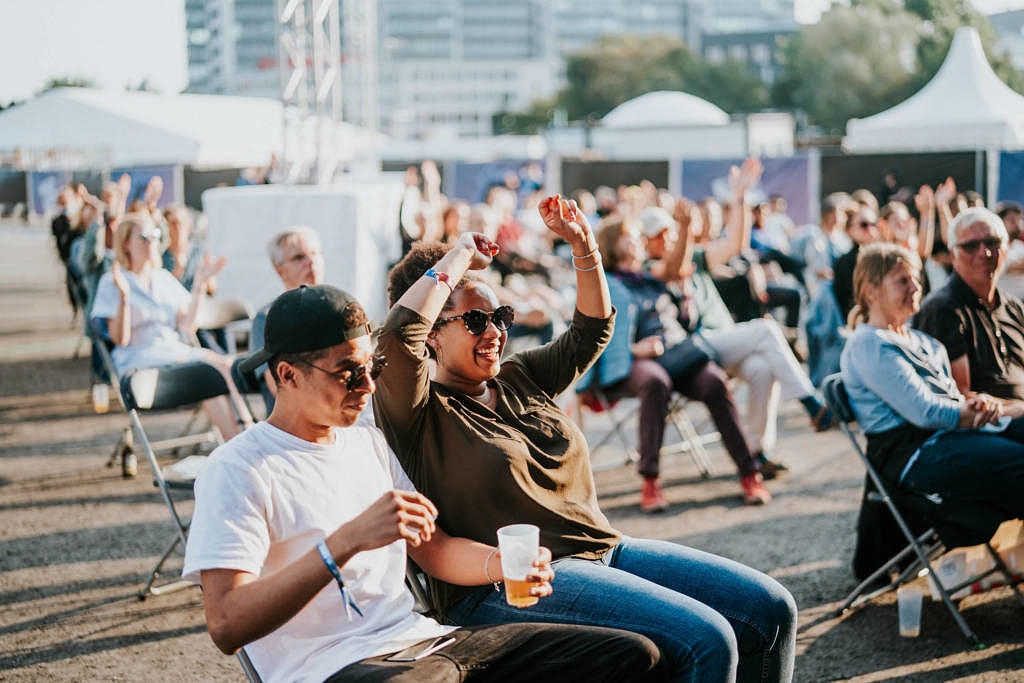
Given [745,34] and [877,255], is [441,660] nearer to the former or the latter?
[877,255]

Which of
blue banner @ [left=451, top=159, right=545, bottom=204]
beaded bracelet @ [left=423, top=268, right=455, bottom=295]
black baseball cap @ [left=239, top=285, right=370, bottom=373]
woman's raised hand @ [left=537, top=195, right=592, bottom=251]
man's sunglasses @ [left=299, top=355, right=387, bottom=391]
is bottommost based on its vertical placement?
man's sunglasses @ [left=299, top=355, right=387, bottom=391]

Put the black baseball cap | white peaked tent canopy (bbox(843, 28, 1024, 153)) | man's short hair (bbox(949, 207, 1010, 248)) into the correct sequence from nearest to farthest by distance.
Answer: the black baseball cap < man's short hair (bbox(949, 207, 1010, 248)) < white peaked tent canopy (bbox(843, 28, 1024, 153))

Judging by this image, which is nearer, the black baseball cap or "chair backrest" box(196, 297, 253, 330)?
the black baseball cap

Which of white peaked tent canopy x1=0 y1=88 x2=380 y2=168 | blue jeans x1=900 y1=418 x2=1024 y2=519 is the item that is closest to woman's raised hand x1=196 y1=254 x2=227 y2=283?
blue jeans x1=900 y1=418 x2=1024 y2=519

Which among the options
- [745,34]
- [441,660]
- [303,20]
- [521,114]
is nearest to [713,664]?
[441,660]

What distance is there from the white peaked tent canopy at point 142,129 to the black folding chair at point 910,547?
11.8 meters

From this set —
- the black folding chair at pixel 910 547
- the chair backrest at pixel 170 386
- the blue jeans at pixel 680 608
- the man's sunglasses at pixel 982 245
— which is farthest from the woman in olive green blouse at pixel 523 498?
the man's sunglasses at pixel 982 245

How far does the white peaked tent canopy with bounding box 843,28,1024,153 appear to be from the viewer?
2086 centimetres

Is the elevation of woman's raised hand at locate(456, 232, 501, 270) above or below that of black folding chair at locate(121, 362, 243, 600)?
above

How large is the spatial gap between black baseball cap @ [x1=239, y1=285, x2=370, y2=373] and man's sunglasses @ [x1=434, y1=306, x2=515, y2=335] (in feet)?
2.07

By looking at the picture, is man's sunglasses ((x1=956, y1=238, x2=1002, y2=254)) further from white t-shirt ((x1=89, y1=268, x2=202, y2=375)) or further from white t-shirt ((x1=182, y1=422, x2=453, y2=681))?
white t-shirt ((x1=89, y1=268, x2=202, y2=375))

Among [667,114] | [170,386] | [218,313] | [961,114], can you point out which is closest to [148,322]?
[218,313]

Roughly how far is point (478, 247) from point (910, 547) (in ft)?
7.86

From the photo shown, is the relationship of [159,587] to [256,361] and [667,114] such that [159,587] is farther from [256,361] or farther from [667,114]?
[667,114]
